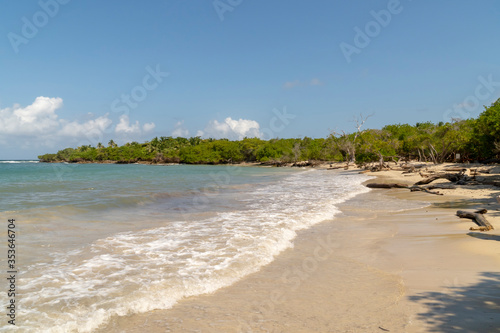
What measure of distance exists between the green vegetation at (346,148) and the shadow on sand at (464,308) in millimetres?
30235

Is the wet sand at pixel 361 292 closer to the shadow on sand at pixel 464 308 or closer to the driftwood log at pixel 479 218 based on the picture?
the shadow on sand at pixel 464 308

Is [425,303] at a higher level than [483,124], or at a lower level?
lower

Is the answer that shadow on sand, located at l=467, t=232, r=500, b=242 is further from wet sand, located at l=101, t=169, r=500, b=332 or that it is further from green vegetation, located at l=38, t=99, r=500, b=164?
green vegetation, located at l=38, t=99, r=500, b=164

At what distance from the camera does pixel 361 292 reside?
427 centimetres

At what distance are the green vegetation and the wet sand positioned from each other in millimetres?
28570

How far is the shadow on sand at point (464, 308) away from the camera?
3131 mm

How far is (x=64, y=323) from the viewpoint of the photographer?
3.57 meters

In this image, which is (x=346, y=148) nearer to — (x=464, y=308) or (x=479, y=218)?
(x=479, y=218)

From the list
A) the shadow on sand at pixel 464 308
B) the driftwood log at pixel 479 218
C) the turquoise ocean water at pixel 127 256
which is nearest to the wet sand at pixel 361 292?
the shadow on sand at pixel 464 308

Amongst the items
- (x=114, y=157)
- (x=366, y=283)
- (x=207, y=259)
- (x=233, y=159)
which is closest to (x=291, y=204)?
(x=207, y=259)

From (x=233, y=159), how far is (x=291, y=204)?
8976 centimetres

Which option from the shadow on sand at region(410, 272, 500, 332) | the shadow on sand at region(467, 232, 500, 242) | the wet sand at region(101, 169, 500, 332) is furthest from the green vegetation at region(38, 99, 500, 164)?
the shadow on sand at region(410, 272, 500, 332)

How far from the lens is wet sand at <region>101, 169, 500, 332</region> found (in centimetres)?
338

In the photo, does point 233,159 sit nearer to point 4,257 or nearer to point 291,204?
point 291,204
